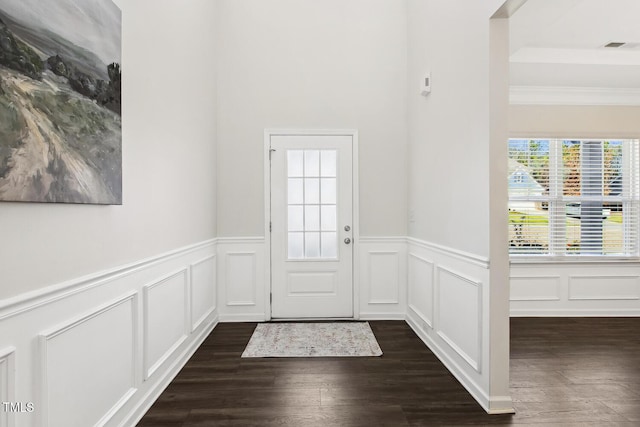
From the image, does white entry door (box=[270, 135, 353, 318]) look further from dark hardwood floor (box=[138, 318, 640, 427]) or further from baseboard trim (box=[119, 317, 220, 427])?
baseboard trim (box=[119, 317, 220, 427])

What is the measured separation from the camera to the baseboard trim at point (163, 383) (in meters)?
2.06

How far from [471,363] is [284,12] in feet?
12.7

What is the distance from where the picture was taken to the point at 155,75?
2.34 meters

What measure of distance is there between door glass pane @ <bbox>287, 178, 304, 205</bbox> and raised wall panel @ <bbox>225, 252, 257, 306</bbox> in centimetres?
74

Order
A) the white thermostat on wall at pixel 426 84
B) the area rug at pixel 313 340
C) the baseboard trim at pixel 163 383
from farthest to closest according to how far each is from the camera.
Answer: the white thermostat on wall at pixel 426 84 → the area rug at pixel 313 340 → the baseboard trim at pixel 163 383

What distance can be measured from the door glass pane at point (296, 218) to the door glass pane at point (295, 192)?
67 millimetres

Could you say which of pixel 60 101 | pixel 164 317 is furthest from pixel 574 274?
pixel 60 101

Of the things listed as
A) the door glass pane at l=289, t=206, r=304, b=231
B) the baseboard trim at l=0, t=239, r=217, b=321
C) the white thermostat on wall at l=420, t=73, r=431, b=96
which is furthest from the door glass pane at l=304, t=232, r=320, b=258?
the baseboard trim at l=0, t=239, r=217, b=321

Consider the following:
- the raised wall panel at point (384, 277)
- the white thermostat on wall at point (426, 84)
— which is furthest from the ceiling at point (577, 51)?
the raised wall panel at point (384, 277)

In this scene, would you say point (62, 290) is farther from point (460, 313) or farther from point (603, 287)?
point (603, 287)

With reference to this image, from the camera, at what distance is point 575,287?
410 centimetres

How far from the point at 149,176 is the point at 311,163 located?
2.05 meters

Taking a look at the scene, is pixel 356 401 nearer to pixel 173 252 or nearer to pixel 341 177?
pixel 173 252

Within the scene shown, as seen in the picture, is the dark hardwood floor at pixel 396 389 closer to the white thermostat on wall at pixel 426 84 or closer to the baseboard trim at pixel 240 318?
the baseboard trim at pixel 240 318
